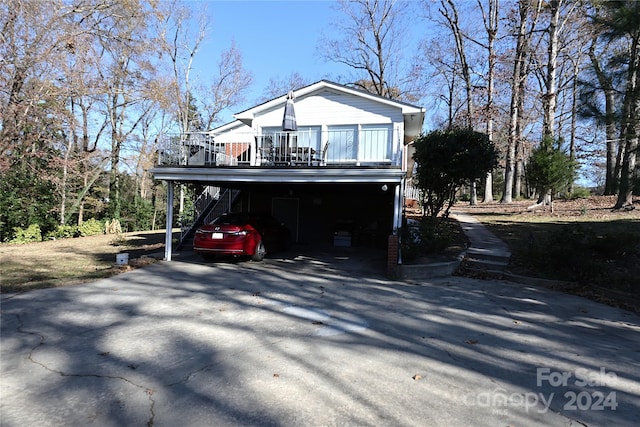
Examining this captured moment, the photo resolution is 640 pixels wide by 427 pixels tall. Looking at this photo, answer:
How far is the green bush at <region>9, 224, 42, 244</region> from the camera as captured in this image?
58.7 ft

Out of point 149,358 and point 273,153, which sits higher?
point 273,153

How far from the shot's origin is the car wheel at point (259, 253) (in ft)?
36.0

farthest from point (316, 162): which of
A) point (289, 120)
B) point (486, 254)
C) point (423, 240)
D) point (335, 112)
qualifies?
point (486, 254)

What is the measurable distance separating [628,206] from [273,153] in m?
15.2

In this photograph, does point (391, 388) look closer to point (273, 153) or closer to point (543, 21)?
point (273, 153)

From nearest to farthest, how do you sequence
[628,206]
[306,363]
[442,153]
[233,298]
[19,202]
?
[306,363] < [233,298] < [442,153] < [628,206] < [19,202]

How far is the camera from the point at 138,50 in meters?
21.4

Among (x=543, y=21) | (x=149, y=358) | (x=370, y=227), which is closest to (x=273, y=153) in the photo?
(x=370, y=227)

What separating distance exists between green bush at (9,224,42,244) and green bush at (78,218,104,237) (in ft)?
7.15

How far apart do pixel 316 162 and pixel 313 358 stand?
28.0 ft

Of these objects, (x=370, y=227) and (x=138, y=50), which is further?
(x=138, y=50)

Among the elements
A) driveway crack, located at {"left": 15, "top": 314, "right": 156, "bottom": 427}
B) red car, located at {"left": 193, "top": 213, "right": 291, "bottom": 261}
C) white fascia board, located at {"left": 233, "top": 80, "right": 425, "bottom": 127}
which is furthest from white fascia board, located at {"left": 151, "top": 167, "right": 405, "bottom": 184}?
driveway crack, located at {"left": 15, "top": 314, "right": 156, "bottom": 427}

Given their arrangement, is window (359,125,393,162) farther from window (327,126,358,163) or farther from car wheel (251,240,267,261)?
car wheel (251,240,267,261)

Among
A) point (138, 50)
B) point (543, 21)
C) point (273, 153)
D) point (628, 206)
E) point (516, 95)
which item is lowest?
point (628, 206)
